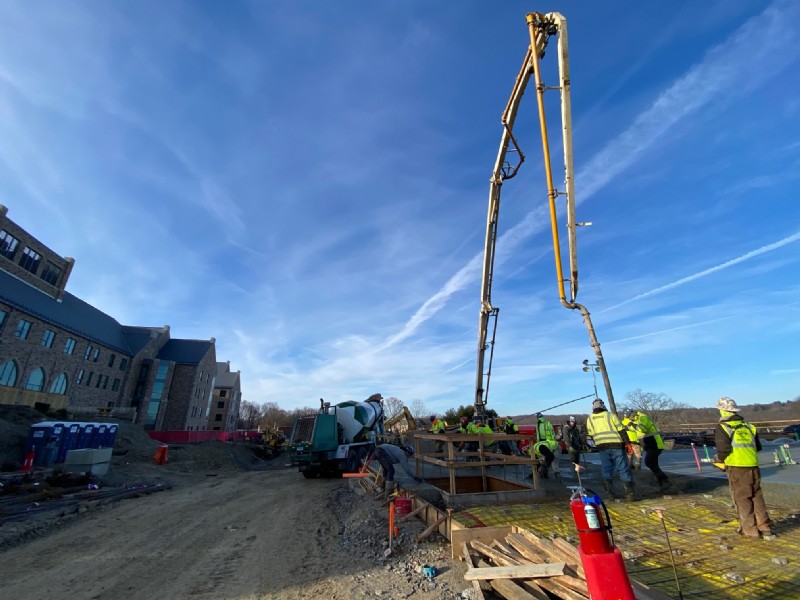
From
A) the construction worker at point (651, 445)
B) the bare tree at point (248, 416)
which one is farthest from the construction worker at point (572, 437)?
the bare tree at point (248, 416)

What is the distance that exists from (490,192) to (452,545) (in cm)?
1292

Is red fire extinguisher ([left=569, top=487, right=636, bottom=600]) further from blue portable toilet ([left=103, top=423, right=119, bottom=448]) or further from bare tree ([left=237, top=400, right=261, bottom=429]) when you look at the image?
bare tree ([left=237, top=400, right=261, bottom=429])


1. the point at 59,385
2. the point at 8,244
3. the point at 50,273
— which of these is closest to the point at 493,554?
the point at 8,244

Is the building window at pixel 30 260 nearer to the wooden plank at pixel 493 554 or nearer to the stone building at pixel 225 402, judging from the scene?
the stone building at pixel 225 402

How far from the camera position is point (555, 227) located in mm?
11211

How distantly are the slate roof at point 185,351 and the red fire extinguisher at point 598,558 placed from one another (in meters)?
54.7

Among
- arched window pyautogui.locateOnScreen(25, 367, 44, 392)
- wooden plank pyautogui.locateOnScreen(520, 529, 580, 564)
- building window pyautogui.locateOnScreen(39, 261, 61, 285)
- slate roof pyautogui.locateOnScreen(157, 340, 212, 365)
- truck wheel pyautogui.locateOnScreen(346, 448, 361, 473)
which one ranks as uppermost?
building window pyautogui.locateOnScreen(39, 261, 61, 285)

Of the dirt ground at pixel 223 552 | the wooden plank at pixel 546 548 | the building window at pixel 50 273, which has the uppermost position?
the building window at pixel 50 273

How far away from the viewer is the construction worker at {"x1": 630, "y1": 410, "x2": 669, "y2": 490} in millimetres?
8555

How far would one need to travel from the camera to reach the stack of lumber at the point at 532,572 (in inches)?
151

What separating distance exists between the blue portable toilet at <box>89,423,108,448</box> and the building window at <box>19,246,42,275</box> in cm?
2327

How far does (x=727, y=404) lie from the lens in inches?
227

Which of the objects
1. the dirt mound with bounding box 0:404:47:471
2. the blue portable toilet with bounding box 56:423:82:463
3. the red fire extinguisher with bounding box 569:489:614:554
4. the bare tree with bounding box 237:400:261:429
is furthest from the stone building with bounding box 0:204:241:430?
the bare tree with bounding box 237:400:261:429

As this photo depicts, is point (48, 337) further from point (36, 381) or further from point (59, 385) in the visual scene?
point (59, 385)
